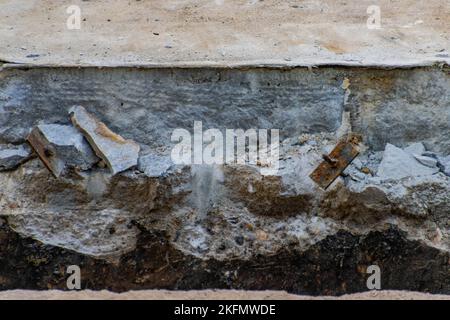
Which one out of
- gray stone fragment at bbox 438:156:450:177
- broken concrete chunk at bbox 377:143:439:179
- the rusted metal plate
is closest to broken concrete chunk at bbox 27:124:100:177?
the rusted metal plate

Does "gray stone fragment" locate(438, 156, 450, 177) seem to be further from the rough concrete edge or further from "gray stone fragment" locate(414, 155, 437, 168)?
the rough concrete edge

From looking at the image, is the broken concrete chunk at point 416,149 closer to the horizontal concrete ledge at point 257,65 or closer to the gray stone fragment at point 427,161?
the gray stone fragment at point 427,161

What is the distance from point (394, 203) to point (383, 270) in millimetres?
293

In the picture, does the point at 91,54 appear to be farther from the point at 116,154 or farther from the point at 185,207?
the point at 185,207

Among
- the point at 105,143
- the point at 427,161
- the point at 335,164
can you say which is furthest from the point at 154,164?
the point at 427,161

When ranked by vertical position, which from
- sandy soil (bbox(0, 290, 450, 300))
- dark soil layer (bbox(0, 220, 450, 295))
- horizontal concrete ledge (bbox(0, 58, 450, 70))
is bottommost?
sandy soil (bbox(0, 290, 450, 300))

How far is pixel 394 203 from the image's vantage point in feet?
11.1

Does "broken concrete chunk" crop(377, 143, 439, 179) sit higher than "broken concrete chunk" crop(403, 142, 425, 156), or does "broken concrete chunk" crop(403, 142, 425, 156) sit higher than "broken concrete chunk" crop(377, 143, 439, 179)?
"broken concrete chunk" crop(403, 142, 425, 156)

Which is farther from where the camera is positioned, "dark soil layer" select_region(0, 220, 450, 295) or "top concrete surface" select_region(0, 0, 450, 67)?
"top concrete surface" select_region(0, 0, 450, 67)

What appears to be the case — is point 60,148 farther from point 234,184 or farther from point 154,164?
point 234,184

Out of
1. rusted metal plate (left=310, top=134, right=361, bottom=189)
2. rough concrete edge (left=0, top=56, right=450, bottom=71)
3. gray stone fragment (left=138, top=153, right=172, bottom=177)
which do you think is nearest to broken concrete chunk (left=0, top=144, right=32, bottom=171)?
rough concrete edge (left=0, top=56, right=450, bottom=71)

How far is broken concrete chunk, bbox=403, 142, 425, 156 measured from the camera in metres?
3.42

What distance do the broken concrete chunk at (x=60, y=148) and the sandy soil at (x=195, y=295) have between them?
1.73 feet

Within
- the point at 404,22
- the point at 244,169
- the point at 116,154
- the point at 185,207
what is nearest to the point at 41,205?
the point at 116,154
